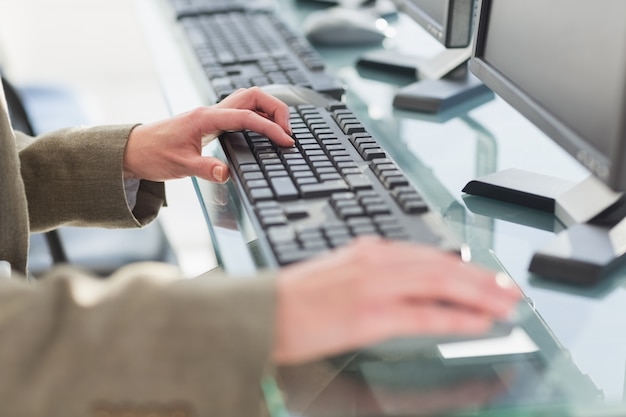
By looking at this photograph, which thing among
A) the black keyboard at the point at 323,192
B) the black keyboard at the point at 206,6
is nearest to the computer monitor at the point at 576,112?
the black keyboard at the point at 323,192

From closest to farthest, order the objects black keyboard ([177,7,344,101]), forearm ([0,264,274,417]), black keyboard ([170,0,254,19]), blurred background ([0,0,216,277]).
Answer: forearm ([0,264,274,417]) < black keyboard ([177,7,344,101]) < black keyboard ([170,0,254,19]) < blurred background ([0,0,216,277])

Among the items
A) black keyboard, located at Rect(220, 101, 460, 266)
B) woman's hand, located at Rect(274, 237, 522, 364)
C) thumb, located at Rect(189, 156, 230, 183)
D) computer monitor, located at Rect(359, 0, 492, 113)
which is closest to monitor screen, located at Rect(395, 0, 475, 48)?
computer monitor, located at Rect(359, 0, 492, 113)

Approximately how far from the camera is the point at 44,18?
2.94 m

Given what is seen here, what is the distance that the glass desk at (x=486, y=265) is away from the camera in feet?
2.10

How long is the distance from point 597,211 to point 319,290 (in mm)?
325

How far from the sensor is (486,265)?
841 mm

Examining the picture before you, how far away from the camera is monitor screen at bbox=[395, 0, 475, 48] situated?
49.0 inches

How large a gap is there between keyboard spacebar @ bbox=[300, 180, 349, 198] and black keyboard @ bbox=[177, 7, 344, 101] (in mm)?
375

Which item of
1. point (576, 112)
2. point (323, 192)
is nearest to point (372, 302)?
point (323, 192)

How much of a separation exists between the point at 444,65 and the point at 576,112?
471mm

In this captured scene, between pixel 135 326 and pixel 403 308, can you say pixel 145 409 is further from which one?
pixel 403 308

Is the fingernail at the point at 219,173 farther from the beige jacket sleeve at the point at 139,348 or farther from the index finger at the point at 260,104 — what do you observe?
the beige jacket sleeve at the point at 139,348

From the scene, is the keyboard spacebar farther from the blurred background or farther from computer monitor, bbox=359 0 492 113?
the blurred background

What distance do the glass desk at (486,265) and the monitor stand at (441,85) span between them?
0.02 m
